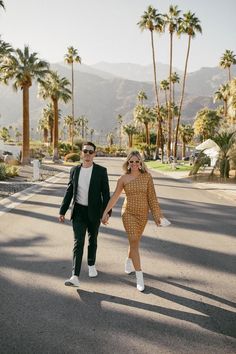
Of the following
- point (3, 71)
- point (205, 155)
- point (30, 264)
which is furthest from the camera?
point (3, 71)

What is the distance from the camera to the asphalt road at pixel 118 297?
151 inches

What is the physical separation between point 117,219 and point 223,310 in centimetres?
645

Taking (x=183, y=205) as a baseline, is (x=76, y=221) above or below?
above

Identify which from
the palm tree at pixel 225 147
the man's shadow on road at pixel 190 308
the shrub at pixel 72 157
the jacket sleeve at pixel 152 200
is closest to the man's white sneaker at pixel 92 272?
A: the man's shadow on road at pixel 190 308

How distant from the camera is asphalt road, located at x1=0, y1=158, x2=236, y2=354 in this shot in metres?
3.83

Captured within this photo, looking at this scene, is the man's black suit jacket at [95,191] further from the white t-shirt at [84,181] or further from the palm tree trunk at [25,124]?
the palm tree trunk at [25,124]

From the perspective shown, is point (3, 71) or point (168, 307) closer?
point (168, 307)

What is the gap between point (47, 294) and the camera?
5.06 meters

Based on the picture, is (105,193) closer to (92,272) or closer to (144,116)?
(92,272)

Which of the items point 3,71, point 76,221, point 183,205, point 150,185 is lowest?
point 183,205


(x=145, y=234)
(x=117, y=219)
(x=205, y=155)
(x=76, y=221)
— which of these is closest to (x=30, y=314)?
(x=76, y=221)

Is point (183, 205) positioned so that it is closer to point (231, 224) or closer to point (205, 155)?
point (231, 224)

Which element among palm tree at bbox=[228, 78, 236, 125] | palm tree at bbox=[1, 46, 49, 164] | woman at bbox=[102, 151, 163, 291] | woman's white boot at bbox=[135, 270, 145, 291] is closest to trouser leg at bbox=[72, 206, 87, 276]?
woman at bbox=[102, 151, 163, 291]

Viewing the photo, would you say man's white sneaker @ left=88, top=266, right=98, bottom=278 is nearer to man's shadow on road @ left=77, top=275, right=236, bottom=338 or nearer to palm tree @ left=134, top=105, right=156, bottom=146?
man's shadow on road @ left=77, top=275, right=236, bottom=338
